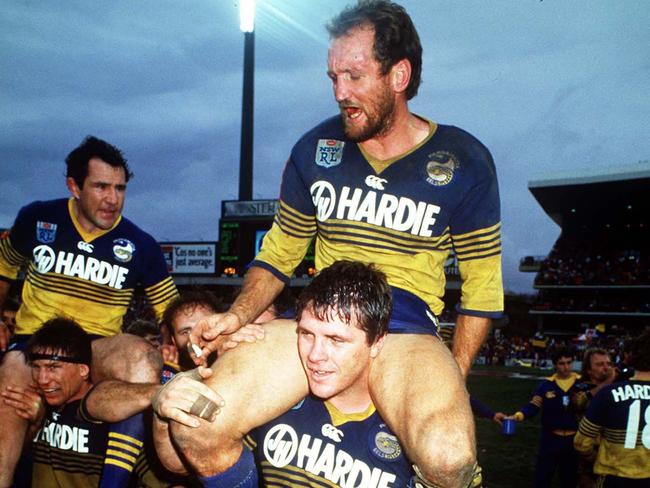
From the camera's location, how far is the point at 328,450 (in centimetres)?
389

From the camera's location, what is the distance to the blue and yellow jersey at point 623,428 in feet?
21.5

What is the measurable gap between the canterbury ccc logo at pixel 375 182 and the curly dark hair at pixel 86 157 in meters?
3.17

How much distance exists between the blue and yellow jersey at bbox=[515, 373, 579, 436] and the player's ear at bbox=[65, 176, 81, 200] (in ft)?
22.3

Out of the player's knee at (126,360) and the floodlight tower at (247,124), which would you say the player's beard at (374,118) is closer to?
the player's knee at (126,360)

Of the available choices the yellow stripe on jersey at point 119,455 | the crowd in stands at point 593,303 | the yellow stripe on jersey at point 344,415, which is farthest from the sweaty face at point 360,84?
the crowd in stands at point 593,303

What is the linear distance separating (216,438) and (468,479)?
1.26 meters

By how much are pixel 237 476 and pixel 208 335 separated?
2.57 ft

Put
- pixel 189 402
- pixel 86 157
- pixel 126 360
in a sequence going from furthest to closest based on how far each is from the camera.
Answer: pixel 86 157
pixel 126 360
pixel 189 402

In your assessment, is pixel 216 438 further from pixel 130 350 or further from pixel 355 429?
pixel 130 350

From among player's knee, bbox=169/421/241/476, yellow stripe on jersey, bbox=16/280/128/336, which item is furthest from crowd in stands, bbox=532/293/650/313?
player's knee, bbox=169/421/241/476

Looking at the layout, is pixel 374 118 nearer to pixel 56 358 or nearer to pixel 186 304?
pixel 186 304

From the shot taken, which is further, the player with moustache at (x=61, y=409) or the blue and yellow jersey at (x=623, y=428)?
the blue and yellow jersey at (x=623, y=428)

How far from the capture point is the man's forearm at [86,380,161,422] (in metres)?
4.68

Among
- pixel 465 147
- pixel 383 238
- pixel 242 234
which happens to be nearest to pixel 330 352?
pixel 383 238
